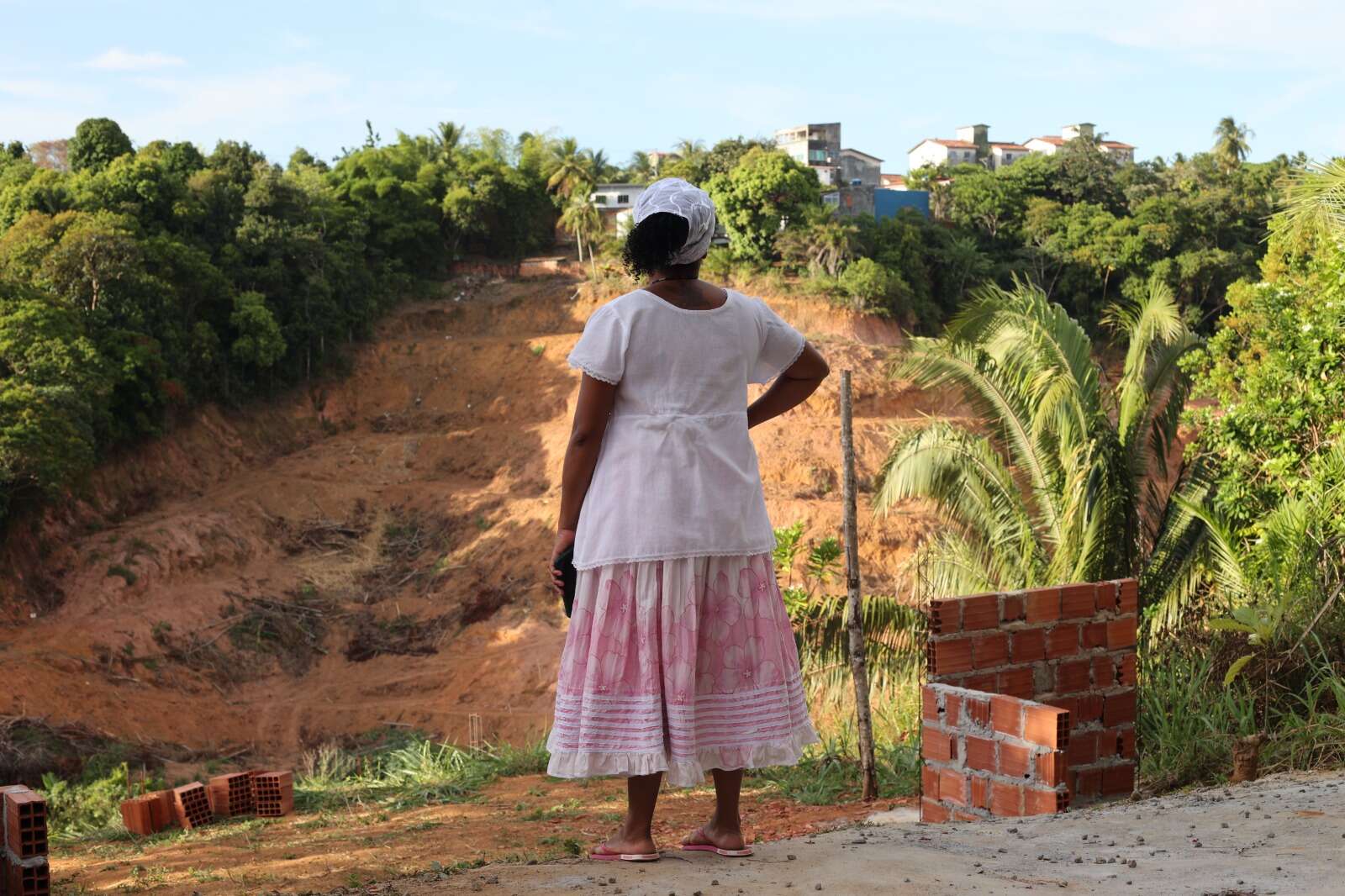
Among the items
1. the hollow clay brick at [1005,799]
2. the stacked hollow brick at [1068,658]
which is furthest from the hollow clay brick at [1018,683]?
the hollow clay brick at [1005,799]

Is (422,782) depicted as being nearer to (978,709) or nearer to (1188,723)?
(1188,723)

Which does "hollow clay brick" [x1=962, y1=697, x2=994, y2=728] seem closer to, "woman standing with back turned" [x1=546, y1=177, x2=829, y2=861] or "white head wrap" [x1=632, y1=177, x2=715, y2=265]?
"woman standing with back turned" [x1=546, y1=177, x2=829, y2=861]

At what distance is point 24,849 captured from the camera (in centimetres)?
355

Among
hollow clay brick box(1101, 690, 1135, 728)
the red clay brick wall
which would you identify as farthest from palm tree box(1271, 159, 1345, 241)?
the red clay brick wall

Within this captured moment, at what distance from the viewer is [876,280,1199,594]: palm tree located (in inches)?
360

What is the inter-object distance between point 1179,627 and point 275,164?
28.2m

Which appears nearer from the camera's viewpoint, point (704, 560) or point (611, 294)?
point (704, 560)

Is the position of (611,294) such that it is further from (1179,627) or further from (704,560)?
(704,560)

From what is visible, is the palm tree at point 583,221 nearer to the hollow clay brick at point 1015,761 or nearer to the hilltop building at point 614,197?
the hilltop building at point 614,197

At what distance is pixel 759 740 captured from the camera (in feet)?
9.89

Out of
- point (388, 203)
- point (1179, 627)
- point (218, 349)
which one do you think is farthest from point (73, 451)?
point (1179, 627)

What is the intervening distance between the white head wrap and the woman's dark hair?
1 cm

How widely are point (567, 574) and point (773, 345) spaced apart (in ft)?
2.62

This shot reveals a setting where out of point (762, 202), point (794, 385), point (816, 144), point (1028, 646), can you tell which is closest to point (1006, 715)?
point (1028, 646)
